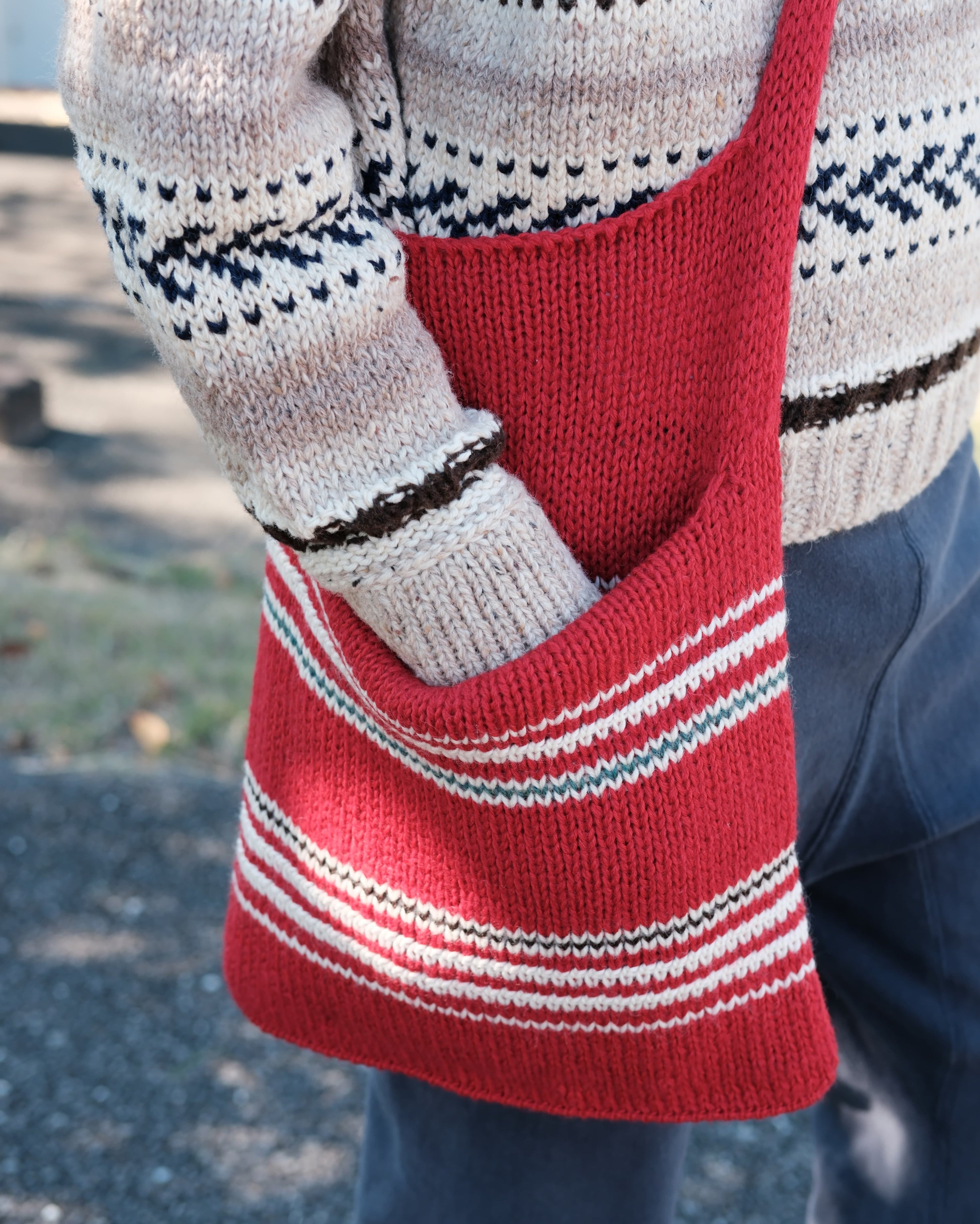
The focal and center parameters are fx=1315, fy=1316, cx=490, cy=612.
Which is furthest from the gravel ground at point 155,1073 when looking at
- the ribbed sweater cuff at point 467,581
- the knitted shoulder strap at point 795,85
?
the knitted shoulder strap at point 795,85

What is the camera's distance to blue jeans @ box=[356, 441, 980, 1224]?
107cm

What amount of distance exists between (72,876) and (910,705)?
1801 mm

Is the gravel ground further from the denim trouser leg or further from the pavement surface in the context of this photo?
the denim trouser leg

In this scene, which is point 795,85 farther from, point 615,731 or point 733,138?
point 615,731

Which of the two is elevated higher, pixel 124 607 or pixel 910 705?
pixel 910 705

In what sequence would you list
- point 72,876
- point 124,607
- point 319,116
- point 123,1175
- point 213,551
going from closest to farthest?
point 319,116 → point 123,1175 → point 72,876 → point 124,607 → point 213,551

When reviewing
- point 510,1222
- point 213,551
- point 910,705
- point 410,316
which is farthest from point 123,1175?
point 213,551

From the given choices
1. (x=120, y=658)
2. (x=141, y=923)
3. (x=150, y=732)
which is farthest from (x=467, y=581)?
(x=120, y=658)

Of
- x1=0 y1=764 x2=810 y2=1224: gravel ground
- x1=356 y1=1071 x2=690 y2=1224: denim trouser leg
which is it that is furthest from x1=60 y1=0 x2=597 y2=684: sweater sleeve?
x1=0 y1=764 x2=810 y2=1224: gravel ground

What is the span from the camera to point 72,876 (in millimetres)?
2477

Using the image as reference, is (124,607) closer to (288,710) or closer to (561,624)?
(288,710)

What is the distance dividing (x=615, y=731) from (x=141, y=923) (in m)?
1.73

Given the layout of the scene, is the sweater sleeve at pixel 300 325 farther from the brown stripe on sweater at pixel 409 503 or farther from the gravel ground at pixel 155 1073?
the gravel ground at pixel 155 1073

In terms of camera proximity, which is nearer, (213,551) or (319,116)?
(319,116)
